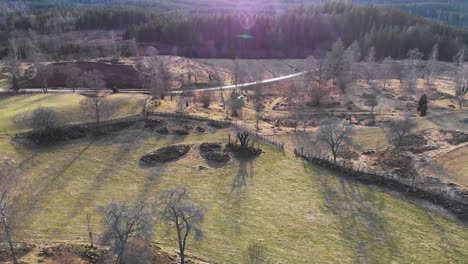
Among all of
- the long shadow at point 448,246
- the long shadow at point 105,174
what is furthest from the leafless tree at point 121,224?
the long shadow at point 448,246

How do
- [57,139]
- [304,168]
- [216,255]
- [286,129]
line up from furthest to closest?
1. [286,129]
2. [57,139]
3. [304,168]
4. [216,255]

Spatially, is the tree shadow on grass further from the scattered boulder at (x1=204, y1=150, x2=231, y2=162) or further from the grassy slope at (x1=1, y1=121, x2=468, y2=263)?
the scattered boulder at (x1=204, y1=150, x2=231, y2=162)

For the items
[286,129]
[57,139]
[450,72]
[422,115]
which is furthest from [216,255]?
[450,72]

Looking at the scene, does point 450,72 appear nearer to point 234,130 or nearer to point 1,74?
point 234,130

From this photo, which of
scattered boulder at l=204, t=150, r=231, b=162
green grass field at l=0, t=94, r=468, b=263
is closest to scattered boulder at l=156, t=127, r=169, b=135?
green grass field at l=0, t=94, r=468, b=263

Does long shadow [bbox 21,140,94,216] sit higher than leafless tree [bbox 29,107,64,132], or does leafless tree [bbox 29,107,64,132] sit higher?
leafless tree [bbox 29,107,64,132]
